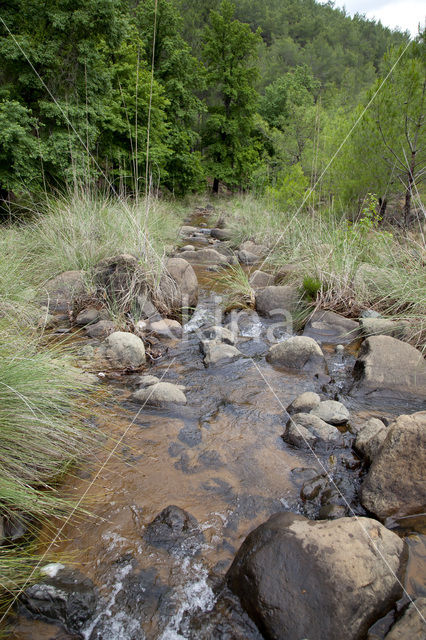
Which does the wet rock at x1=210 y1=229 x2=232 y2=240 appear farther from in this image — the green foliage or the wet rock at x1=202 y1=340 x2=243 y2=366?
the wet rock at x1=202 y1=340 x2=243 y2=366

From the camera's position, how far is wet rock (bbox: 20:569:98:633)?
1.46 m

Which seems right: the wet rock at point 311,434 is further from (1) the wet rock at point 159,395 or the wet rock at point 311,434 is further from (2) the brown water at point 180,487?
(1) the wet rock at point 159,395

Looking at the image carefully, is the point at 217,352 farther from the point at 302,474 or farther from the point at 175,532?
the point at 175,532

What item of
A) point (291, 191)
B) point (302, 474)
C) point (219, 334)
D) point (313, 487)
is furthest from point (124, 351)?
point (291, 191)

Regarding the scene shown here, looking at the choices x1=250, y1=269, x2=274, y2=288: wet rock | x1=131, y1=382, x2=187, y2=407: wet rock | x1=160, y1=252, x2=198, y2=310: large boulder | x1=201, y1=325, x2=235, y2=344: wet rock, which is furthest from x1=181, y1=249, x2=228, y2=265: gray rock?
x1=131, y1=382, x2=187, y2=407: wet rock

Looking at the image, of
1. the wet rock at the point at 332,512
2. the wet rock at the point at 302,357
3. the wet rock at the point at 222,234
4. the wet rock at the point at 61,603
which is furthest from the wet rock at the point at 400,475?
the wet rock at the point at 222,234

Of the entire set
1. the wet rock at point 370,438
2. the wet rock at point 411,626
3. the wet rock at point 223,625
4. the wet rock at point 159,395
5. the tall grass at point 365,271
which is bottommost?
the wet rock at point 159,395

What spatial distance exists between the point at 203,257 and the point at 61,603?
7.10 metres

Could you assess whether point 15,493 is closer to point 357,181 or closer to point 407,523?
point 407,523

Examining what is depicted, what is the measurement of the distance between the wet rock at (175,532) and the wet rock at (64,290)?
3.19m

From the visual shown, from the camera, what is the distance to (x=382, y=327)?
13.2 feet

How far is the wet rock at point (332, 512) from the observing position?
1938 mm

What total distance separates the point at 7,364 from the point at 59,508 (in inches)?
31.4

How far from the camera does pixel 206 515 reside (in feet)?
6.57
